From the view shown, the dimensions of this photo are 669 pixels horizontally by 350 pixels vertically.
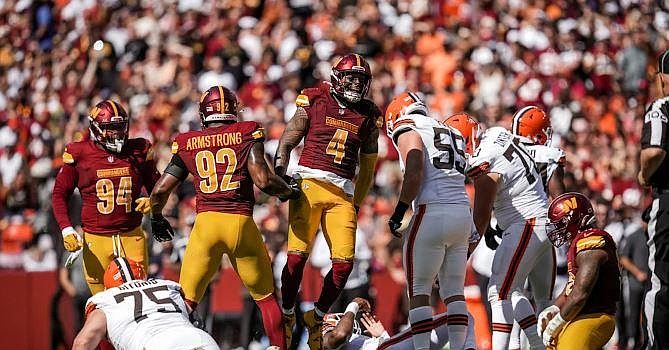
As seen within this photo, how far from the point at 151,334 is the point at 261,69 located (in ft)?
47.8

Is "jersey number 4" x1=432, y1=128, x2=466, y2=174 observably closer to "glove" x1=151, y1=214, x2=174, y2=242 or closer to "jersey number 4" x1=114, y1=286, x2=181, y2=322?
"glove" x1=151, y1=214, x2=174, y2=242

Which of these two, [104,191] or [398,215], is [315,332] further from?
[104,191]

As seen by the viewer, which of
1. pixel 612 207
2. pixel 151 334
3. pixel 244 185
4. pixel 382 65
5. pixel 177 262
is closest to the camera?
pixel 151 334

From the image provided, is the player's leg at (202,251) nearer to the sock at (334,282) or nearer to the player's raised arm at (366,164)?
the sock at (334,282)

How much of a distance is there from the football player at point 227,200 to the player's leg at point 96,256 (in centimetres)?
154

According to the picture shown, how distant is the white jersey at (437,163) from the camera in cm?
1159

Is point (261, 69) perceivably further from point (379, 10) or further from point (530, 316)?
point (530, 316)

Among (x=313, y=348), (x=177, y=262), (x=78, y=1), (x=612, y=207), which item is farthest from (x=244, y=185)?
(x=78, y=1)

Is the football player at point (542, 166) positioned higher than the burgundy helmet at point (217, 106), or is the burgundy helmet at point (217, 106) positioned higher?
the burgundy helmet at point (217, 106)

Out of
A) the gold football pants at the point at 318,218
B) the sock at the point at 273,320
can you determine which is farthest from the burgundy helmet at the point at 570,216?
the sock at the point at 273,320

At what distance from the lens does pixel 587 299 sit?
10.5m

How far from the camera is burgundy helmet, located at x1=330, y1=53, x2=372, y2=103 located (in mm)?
11992

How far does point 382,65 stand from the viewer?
23.9m

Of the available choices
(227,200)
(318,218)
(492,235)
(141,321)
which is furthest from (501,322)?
(141,321)
